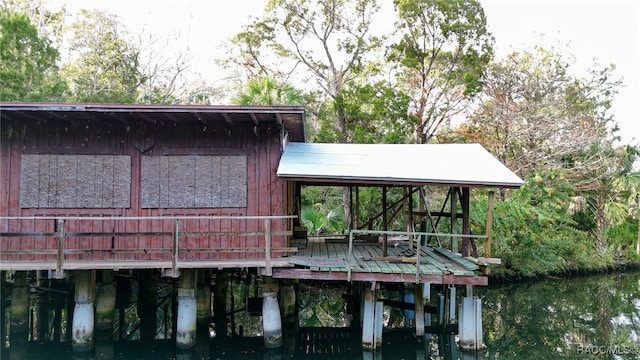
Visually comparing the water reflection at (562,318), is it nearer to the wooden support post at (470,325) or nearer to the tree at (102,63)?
the wooden support post at (470,325)

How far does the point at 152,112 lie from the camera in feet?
30.0

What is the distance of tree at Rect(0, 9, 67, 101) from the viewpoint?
14.7 m

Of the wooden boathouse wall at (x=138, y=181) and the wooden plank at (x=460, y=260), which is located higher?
the wooden boathouse wall at (x=138, y=181)

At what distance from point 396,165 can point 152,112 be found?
5.19 m

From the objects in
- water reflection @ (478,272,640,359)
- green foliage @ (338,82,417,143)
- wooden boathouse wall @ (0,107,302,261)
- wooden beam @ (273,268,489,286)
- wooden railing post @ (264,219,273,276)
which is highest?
green foliage @ (338,82,417,143)

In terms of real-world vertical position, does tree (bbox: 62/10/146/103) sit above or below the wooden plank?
above

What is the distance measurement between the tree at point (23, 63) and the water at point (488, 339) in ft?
27.7

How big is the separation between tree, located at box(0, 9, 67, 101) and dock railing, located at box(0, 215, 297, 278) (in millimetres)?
7084

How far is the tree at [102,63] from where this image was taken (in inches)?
786

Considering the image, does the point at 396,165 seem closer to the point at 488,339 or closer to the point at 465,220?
the point at 465,220

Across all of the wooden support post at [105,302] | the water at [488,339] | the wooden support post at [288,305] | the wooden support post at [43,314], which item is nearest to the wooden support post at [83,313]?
the water at [488,339]

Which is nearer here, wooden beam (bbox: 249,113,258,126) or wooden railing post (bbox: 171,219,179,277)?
wooden railing post (bbox: 171,219,179,277)

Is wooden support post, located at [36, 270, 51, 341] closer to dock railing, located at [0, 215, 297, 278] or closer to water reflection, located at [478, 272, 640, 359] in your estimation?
dock railing, located at [0, 215, 297, 278]

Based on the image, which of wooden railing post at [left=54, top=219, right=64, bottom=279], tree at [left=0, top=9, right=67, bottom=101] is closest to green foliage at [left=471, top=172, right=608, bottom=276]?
wooden railing post at [left=54, top=219, right=64, bottom=279]
